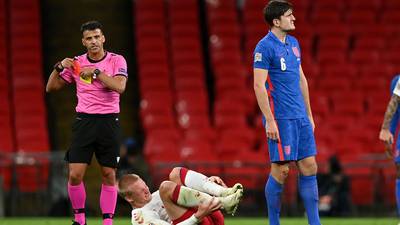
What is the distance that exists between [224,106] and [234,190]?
10027 mm

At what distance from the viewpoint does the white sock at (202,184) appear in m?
9.27

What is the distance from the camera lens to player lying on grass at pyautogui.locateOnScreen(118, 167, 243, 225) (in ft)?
29.7

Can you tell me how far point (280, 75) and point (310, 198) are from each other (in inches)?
44.4

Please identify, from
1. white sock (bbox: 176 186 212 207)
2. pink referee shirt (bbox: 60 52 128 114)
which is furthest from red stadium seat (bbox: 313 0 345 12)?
white sock (bbox: 176 186 212 207)

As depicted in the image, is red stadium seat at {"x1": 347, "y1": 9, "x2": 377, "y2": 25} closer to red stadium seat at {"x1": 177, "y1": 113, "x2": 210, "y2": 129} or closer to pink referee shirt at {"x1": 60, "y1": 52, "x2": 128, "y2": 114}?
red stadium seat at {"x1": 177, "y1": 113, "x2": 210, "y2": 129}

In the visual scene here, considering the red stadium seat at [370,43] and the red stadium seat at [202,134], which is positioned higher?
the red stadium seat at [370,43]

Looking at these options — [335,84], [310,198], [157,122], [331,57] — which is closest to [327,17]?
[331,57]

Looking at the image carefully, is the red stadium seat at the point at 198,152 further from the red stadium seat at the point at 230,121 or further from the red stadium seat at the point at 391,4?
the red stadium seat at the point at 391,4

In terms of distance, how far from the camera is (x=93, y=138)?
10500mm

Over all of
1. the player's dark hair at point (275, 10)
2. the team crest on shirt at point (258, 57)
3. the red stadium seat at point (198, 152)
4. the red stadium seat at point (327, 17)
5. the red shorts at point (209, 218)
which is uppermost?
the red stadium seat at point (327, 17)

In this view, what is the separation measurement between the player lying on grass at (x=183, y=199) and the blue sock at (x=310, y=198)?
0.93m

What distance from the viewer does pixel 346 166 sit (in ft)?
57.4

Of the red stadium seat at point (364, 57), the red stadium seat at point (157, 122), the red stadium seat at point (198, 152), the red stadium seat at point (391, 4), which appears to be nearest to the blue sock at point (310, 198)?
the red stadium seat at point (198, 152)

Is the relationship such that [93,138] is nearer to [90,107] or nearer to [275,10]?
[90,107]
